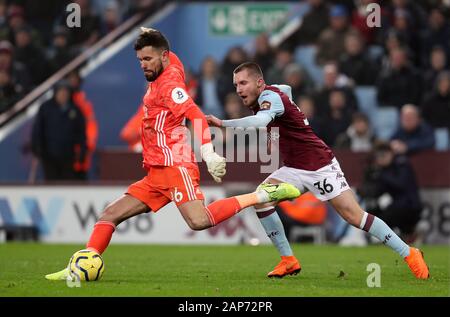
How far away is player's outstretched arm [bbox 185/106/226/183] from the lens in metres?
8.80

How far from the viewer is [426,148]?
1711cm

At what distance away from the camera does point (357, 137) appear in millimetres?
17516

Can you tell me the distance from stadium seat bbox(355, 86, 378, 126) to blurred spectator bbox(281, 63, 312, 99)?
0.95m

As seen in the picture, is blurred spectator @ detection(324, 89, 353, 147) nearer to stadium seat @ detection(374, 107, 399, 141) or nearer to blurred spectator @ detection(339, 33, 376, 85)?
stadium seat @ detection(374, 107, 399, 141)

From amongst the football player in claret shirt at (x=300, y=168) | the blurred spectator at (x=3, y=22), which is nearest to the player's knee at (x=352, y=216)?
the football player in claret shirt at (x=300, y=168)

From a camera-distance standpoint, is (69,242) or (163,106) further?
(69,242)

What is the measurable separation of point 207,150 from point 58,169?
9667 mm

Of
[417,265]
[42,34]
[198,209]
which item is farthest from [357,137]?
[198,209]

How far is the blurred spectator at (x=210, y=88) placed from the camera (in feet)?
63.1

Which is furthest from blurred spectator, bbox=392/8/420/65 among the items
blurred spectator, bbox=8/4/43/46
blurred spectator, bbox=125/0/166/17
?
blurred spectator, bbox=8/4/43/46
